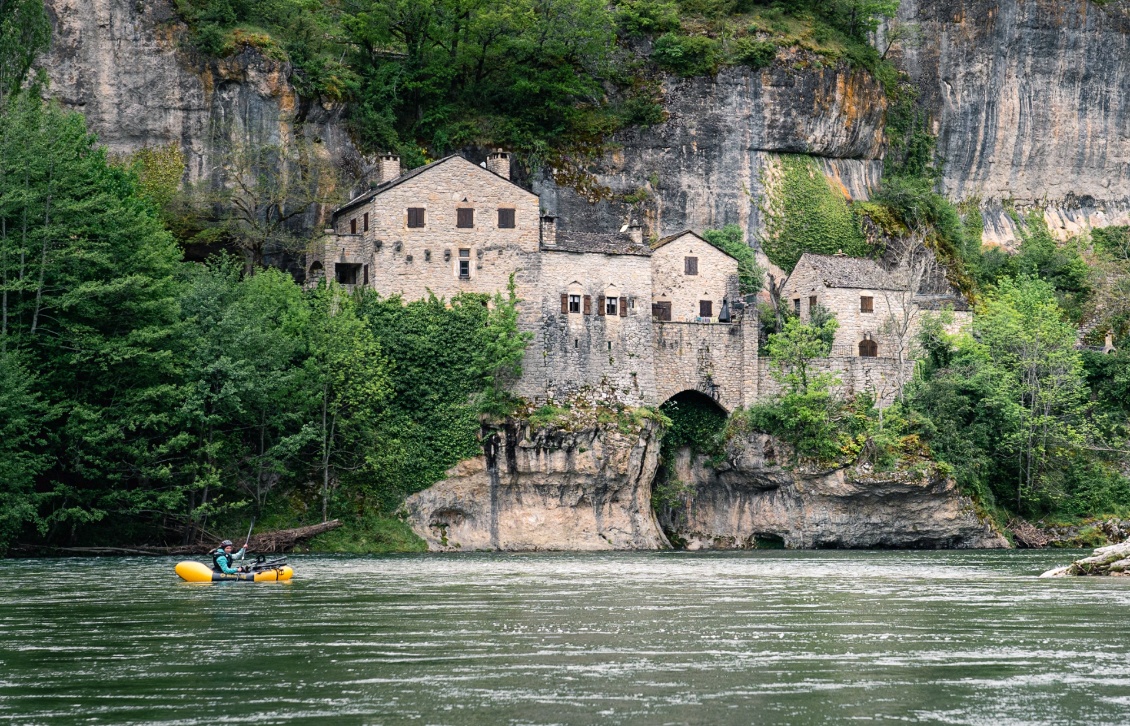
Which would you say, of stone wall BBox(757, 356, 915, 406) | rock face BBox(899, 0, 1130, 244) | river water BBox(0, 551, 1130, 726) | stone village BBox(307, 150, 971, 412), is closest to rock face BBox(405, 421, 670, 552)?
stone village BBox(307, 150, 971, 412)

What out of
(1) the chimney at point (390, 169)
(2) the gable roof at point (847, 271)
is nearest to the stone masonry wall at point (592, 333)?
(1) the chimney at point (390, 169)

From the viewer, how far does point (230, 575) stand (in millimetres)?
42562

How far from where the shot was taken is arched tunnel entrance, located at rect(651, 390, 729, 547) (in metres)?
68.4

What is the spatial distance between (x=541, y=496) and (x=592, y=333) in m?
7.35

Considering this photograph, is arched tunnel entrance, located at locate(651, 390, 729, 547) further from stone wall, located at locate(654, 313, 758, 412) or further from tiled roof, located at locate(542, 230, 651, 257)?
tiled roof, located at locate(542, 230, 651, 257)

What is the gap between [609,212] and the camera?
7562cm

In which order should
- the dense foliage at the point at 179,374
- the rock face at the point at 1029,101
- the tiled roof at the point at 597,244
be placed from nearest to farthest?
1. the dense foliage at the point at 179,374
2. the tiled roof at the point at 597,244
3. the rock face at the point at 1029,101

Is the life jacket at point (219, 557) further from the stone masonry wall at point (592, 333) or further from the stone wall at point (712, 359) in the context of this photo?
the stone wall at point (712, 359)

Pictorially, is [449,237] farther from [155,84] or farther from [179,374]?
[155,84]

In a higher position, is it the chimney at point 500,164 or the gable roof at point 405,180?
the chimney at point 500,164

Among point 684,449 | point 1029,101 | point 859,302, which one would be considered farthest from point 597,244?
point 1029,101

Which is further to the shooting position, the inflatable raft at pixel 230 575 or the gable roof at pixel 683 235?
the gable roof at pixel 683 235

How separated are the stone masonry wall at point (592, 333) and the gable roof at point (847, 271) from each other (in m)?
9.12

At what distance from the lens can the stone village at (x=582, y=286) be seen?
214ft
